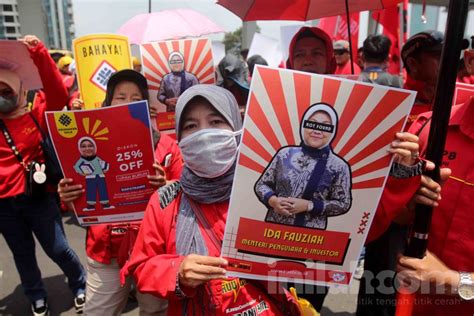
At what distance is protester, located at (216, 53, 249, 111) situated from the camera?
2.89m

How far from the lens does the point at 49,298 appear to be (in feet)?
10.9

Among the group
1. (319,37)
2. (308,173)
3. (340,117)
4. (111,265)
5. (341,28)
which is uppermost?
(341,28)

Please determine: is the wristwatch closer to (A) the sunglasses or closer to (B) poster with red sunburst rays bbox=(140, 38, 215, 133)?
(B) poster with red sunburst rays bbox=(140, 38, 215, 133)

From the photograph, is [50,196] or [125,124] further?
[50,196]

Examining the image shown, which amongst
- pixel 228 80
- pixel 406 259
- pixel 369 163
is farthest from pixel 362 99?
pixel 228 80

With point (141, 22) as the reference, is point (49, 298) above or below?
below

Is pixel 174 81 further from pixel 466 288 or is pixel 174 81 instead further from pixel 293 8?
pixel 466 288

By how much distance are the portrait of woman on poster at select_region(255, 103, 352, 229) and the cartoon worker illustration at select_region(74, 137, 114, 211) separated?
0.87 meters

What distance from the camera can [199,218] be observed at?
130 cm

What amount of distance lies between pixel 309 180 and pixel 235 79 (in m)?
1.95

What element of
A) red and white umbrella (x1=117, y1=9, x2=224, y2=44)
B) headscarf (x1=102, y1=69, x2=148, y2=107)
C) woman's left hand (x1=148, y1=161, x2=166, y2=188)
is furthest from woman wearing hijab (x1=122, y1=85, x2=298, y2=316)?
red and white umbrella (x1=117, y1=9, x2=224, y2=44)

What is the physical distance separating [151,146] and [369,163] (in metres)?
0.97

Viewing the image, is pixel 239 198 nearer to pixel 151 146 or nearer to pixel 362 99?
pixel 362 99

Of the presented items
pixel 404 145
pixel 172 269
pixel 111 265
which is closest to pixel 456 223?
pixel 404 145
